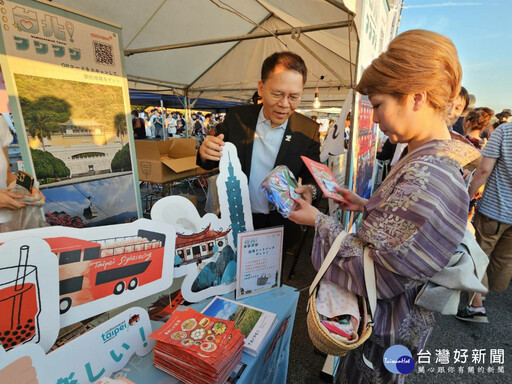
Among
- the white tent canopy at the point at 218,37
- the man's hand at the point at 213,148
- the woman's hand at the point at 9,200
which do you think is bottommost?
the woman's hand at the point at 9,200

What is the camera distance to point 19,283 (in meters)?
0.58

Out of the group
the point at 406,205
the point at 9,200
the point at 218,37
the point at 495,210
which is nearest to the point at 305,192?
the point at 406,205

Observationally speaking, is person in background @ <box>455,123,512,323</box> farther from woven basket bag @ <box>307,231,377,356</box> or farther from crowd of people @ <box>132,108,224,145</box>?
crowd of people @ <box>132,108,224,145</box>

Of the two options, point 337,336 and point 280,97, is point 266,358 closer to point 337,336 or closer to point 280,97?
point 337,336

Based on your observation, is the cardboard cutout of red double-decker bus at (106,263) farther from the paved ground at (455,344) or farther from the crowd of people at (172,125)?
the crowd of people at (172,125)

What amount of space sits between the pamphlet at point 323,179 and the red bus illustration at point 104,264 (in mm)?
640

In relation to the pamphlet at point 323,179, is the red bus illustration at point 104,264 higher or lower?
lower

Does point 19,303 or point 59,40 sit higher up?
point 59,40

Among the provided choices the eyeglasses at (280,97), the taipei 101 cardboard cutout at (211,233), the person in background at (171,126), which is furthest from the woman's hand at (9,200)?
the person in background at (171,126)

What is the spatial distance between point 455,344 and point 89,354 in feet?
8.64

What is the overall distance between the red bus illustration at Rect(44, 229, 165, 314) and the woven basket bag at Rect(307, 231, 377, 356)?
1.73 ft

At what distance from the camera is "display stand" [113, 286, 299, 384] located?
76 cm

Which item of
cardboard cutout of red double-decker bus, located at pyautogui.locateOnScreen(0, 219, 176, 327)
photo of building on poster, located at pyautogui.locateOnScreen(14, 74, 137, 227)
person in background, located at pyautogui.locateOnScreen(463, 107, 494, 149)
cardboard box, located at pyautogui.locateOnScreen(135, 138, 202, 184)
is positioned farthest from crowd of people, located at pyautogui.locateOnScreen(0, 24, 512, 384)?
person in background, located at pyautogui.locateOnScreen(463, 107, 494, 149)

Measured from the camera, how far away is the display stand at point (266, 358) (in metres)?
0.76
